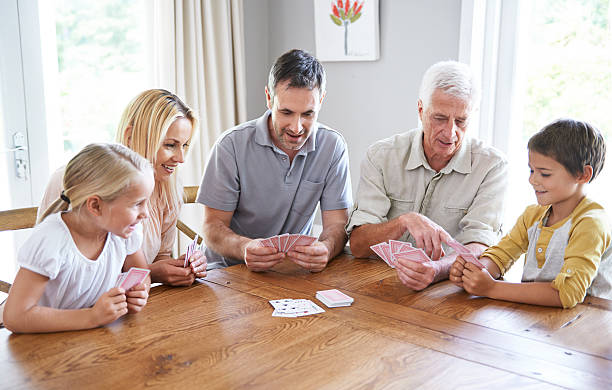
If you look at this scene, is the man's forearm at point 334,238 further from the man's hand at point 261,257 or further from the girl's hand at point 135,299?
the girl's hand at point 135,299

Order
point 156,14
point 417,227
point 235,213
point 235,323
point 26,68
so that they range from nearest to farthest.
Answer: point 235,323
point 417,227
point 235,213
point 26,68
point 156,14

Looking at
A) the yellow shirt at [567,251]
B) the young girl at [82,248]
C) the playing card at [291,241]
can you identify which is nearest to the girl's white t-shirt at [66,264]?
the young girl at [82,248]

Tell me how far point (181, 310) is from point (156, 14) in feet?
8.42

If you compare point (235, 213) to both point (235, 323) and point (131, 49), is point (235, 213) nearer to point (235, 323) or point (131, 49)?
point (235, 323)

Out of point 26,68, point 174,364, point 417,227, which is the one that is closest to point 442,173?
point 417,227

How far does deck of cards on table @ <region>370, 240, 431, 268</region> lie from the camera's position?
1.84 m

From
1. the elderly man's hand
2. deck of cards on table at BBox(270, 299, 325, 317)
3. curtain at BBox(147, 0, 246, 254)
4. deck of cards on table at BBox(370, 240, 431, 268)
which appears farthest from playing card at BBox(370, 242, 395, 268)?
curtain at BBox(147, 0, 246, 254)

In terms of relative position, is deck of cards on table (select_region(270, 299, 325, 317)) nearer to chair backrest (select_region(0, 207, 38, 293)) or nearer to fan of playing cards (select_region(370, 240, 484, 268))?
fan of playing cards (select_region(370, 240, 484, 268))

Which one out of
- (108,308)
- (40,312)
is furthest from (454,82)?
(40,312)

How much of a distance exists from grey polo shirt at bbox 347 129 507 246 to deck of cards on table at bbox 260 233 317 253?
1.08 feet

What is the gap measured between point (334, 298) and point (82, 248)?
27.7 inches

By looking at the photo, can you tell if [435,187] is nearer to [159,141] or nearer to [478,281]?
[478,281]

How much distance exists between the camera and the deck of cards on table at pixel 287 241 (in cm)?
194

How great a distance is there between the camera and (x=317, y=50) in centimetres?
401
